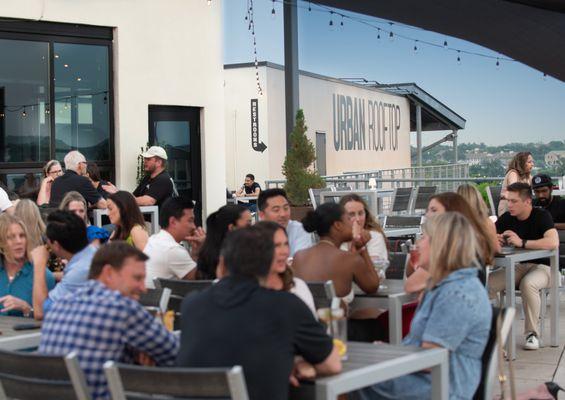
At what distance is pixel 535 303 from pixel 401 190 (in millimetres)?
5653

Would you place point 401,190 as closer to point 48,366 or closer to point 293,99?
point 293,99

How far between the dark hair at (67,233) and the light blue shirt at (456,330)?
1.61 m

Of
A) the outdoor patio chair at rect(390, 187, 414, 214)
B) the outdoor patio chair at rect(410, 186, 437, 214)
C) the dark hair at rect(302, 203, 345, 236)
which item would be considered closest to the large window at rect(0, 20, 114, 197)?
the outdoor patio chair at rect(390, 187, 414, 214)

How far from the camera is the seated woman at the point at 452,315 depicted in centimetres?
368

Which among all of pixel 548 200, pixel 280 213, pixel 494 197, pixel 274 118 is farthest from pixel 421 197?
pixel 274 118

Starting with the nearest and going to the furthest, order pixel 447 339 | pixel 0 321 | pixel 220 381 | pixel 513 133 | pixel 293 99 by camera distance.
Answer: pixel 220 381 < pixel 447 339 < pixel 0 321 < pixel 293 99 < pixel 513 133

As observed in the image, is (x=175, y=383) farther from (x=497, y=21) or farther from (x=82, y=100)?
(x=497, y=21)

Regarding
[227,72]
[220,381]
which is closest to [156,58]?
[220,381]

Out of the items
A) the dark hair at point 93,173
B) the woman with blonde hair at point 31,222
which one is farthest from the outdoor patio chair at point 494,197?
the woman with blonde hair at point 31,222

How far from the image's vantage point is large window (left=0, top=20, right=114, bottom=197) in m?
10.7

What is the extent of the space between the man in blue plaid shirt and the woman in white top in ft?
9.42

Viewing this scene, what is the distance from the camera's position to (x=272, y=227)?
145 inches

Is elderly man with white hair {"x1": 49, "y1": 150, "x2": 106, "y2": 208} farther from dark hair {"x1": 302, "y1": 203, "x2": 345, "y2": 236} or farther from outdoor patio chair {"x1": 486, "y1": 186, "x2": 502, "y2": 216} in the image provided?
outdoor patio chair {"x1": 486, "y1": 186, "x2": 502, "y2": 216}

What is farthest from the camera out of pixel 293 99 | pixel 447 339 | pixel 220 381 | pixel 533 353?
pixel 293 99
